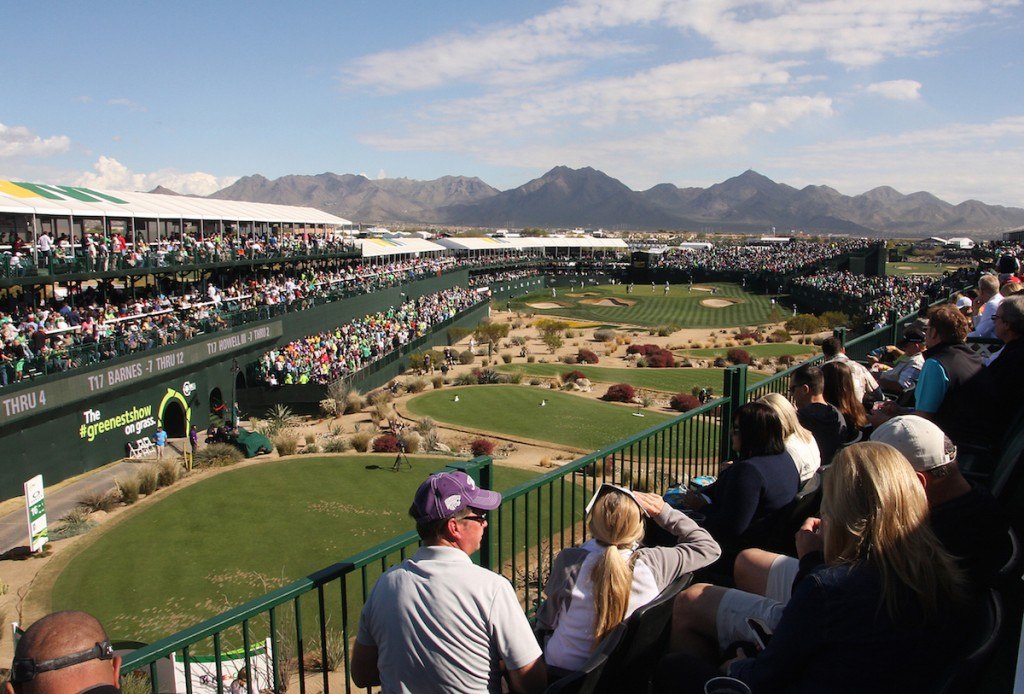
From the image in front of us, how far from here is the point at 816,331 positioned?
167ft

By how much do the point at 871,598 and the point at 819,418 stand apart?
336 cm

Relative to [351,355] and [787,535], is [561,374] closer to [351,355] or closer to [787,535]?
[351,355]

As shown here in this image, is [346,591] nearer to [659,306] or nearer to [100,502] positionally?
[100,502]

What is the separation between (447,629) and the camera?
121 inches

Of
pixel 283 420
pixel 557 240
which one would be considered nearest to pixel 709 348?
pixel 283 420

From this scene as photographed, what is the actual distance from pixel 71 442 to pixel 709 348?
1416 inches

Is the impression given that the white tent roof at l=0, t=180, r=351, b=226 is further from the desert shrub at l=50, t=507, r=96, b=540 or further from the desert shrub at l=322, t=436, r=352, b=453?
the desert shrub at l=322, t=436, r=352, b=453

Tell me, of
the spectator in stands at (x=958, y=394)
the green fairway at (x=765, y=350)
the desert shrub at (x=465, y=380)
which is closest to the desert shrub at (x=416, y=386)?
the desert shrub at (x=465, y=380)

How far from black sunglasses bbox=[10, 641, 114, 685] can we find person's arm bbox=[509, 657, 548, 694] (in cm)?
157

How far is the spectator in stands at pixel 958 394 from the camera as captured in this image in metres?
5.77

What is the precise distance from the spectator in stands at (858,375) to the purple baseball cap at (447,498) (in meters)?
4.15

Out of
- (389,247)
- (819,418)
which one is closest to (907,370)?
(819,418)

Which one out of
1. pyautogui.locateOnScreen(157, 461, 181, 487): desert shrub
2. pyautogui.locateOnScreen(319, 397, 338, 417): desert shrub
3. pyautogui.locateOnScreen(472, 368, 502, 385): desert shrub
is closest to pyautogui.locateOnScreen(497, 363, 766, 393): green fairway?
pyautogui.locateOnScreen(472, 368, 502, 385): desert shrub

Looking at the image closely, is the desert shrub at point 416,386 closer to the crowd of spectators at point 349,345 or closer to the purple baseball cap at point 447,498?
the crowd of spectators at point 349,345
